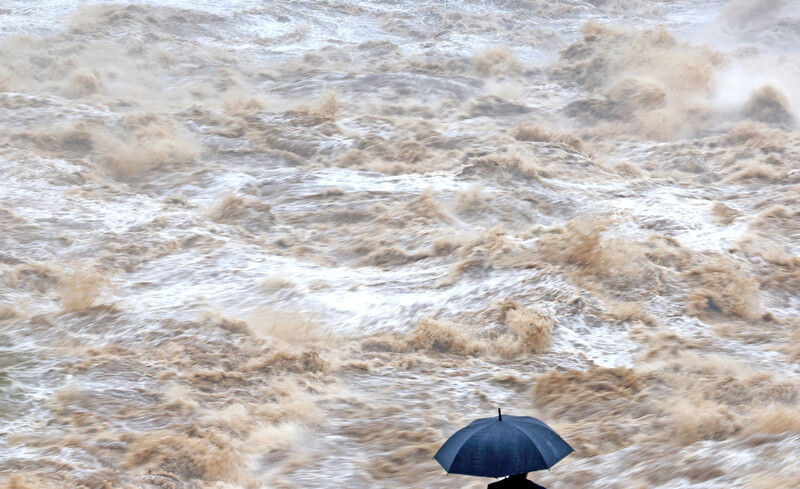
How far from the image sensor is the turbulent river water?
5531mm

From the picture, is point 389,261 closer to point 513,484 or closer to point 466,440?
point 466,440

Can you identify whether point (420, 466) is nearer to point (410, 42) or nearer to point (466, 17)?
point (410, 42)

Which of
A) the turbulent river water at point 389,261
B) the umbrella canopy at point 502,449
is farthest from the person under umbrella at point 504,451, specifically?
the turbulent river water at point 389,261

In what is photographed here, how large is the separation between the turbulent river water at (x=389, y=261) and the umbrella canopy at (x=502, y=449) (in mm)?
1672

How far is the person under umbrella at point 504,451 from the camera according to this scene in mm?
3209

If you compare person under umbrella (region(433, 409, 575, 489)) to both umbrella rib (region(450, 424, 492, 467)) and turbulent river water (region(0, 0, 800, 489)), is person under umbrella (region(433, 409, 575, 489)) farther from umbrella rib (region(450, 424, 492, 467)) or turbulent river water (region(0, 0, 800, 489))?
A: turbulent river water (region(0, 0, 800, 489))

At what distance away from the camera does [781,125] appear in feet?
43.4

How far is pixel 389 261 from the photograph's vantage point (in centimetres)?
911

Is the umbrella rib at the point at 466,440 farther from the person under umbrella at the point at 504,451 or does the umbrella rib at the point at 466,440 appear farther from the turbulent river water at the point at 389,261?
the turbulent river water at the point at 389,261

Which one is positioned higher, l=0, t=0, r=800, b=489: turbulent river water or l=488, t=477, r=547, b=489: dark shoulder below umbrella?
l=488, t=477, r=547, b=489: dark shoulder below umbrella

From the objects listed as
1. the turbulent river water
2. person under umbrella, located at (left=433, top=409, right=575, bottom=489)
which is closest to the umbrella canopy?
person under umbrella, located at (left=433, top=409, right=575, bottom=489)

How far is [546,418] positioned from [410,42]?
14827mm

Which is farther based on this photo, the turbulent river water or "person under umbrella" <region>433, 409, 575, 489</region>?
the turbulent river water

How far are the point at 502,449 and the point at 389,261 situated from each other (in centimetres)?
590
